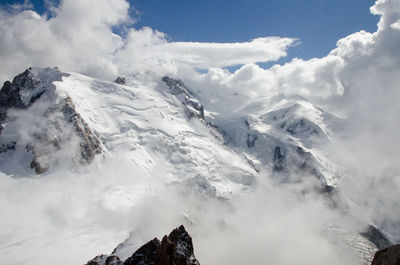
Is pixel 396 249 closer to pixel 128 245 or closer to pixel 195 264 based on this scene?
Result: pixel 195 264

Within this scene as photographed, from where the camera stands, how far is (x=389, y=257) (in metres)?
20.3

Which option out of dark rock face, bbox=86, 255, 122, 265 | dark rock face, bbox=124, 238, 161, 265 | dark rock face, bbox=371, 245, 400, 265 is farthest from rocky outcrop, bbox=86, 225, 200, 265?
dark rock face, bbox=371, 245, 400, 265

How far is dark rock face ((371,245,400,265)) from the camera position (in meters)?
19.4

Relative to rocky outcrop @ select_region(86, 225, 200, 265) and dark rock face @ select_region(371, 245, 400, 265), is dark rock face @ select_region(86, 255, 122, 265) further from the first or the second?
dark rock face @ select_region(371, 245, 400, 265)

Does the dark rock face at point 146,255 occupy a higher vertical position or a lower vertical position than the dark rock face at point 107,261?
lower

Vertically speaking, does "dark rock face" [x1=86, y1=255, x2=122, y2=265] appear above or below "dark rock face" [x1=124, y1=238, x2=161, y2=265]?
above

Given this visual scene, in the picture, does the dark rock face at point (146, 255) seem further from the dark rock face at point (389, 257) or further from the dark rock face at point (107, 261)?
the dark rock face at point (389, 257)

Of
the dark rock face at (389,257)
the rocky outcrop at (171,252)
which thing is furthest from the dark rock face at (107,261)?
the dark rock face at (389,257)

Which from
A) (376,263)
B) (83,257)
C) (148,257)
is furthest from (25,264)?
(376,263)

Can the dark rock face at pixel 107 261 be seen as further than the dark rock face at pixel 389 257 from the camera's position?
Yes

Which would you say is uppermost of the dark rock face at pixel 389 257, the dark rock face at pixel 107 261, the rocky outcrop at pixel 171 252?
the dark rock face at pixel 107 261

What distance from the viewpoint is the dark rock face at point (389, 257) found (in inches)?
762

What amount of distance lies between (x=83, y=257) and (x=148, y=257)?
163580mm

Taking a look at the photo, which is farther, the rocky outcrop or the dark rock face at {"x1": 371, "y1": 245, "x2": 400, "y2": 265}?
the rocky outcrop
